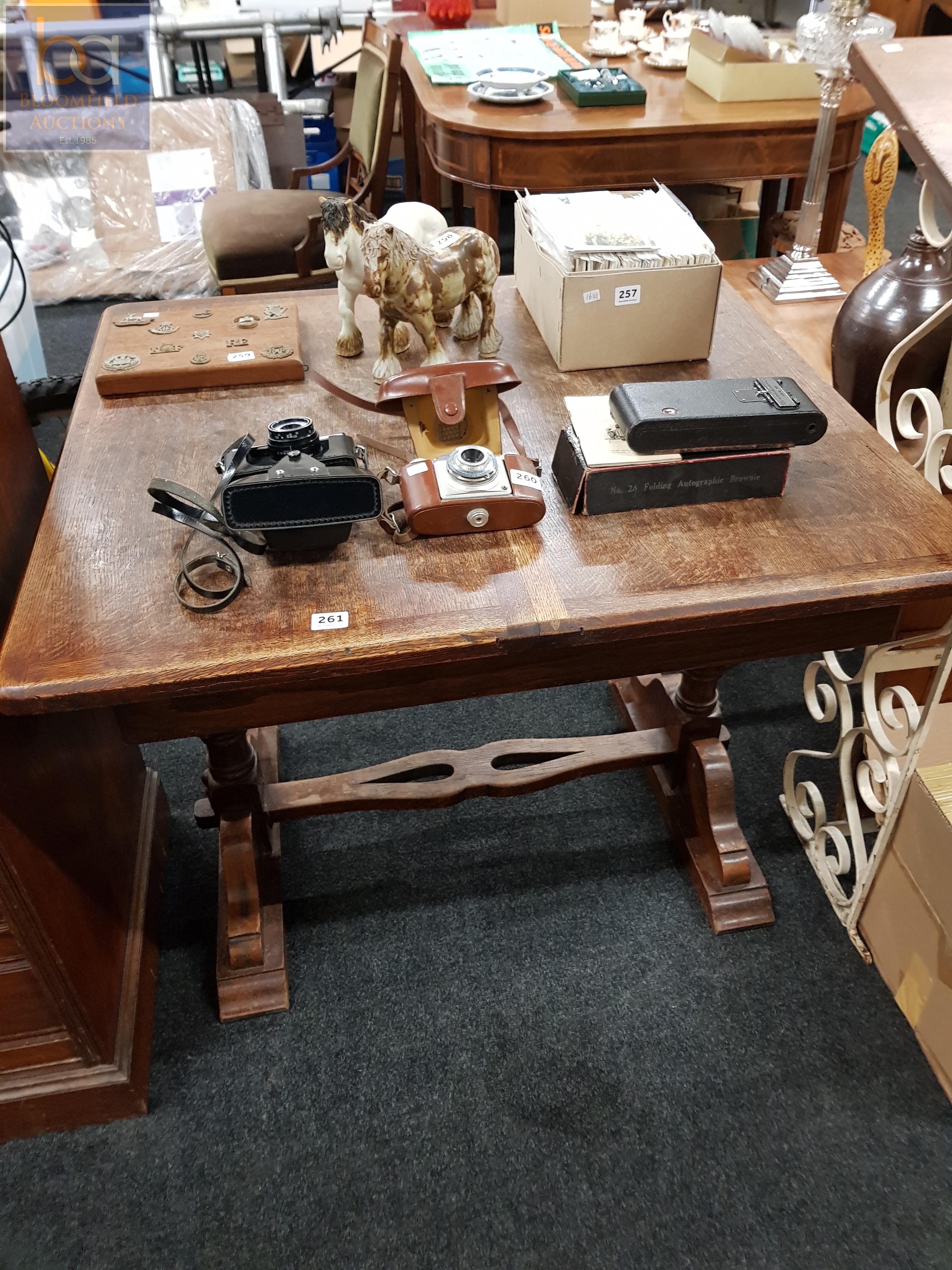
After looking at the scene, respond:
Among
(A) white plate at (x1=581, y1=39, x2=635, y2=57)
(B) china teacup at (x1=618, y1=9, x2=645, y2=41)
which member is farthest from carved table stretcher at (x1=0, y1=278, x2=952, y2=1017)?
(B) china teacup at (x1=618, y1=9, x2=645, y2=41)

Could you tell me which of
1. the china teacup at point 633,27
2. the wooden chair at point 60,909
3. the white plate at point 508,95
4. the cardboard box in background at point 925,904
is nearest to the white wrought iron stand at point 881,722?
the cardboard box in background at point 925,904

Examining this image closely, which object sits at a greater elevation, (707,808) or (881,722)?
(881,722)

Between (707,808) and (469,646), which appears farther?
(707,808)

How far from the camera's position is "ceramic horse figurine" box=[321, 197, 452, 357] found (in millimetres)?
1238

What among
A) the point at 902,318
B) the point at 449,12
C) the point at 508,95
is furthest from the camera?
the point at 449,12

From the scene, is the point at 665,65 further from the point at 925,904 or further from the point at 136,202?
the point at 925,904

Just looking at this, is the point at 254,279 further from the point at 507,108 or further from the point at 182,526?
the point at 182,526

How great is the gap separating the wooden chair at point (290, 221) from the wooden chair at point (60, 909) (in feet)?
5.59

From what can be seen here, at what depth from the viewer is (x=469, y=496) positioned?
41.0 inches

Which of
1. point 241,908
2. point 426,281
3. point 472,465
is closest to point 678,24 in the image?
point 426,281

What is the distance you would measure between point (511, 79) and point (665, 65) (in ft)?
1.90

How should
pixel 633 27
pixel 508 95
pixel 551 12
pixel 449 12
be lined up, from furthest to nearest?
pixel 449 12 → pixel 551 12 → pixel 633 27 → pixel 508 95

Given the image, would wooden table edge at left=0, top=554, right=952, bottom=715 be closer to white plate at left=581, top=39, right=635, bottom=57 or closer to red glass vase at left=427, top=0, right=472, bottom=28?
white plate at left=581, top=39, right=635, bottom=57

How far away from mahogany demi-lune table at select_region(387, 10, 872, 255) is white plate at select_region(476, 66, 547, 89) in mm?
59
